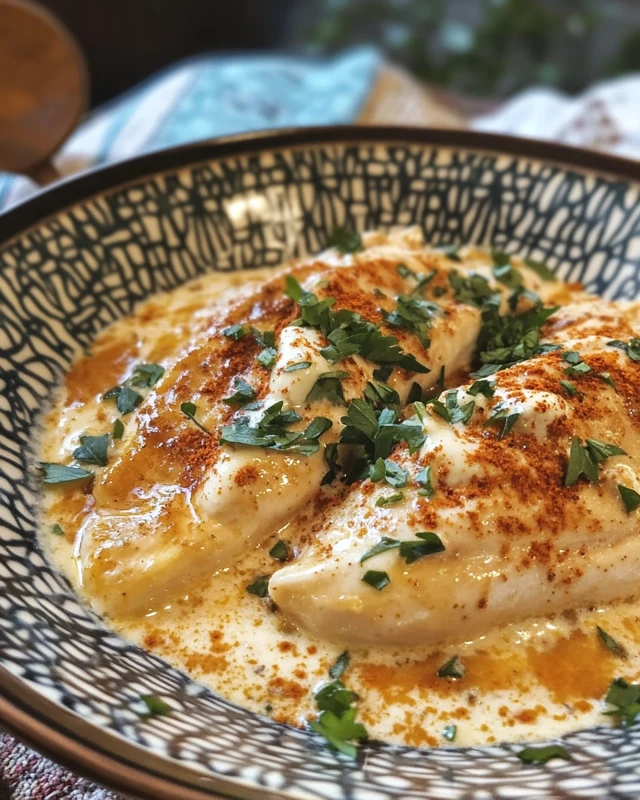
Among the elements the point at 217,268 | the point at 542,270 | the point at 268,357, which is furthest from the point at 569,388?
the point at 217,268

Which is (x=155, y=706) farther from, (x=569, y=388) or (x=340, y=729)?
(x=569, y=388)

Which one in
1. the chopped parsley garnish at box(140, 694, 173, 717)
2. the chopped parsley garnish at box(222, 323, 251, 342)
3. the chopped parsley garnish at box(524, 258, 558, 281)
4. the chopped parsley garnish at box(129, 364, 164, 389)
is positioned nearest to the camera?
the chopped parsley garnish at box(140, 694, 173, 717)

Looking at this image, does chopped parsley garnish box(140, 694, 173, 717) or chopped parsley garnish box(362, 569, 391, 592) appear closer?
chopped parsley garnish box(140, 694, 173, 717)

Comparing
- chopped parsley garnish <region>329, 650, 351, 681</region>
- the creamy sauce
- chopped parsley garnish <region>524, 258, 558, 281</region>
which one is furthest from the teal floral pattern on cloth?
chopped parsley garnish <region>329, 650, 351, 681</region>

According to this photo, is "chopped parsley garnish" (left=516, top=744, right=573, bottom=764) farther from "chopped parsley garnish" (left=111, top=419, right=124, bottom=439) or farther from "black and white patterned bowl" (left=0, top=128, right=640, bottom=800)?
"chopped parsley garnish" (left=111, top=419, right=124, bottom=439)

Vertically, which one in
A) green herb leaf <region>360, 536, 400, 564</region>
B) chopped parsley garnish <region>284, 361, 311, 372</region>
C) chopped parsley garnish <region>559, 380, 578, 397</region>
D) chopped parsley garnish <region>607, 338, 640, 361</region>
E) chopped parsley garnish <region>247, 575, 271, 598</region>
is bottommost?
chopped parsley garnish <region>607, 338, 640, 361</region>

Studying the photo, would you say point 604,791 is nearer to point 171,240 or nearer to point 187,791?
point 187,791
